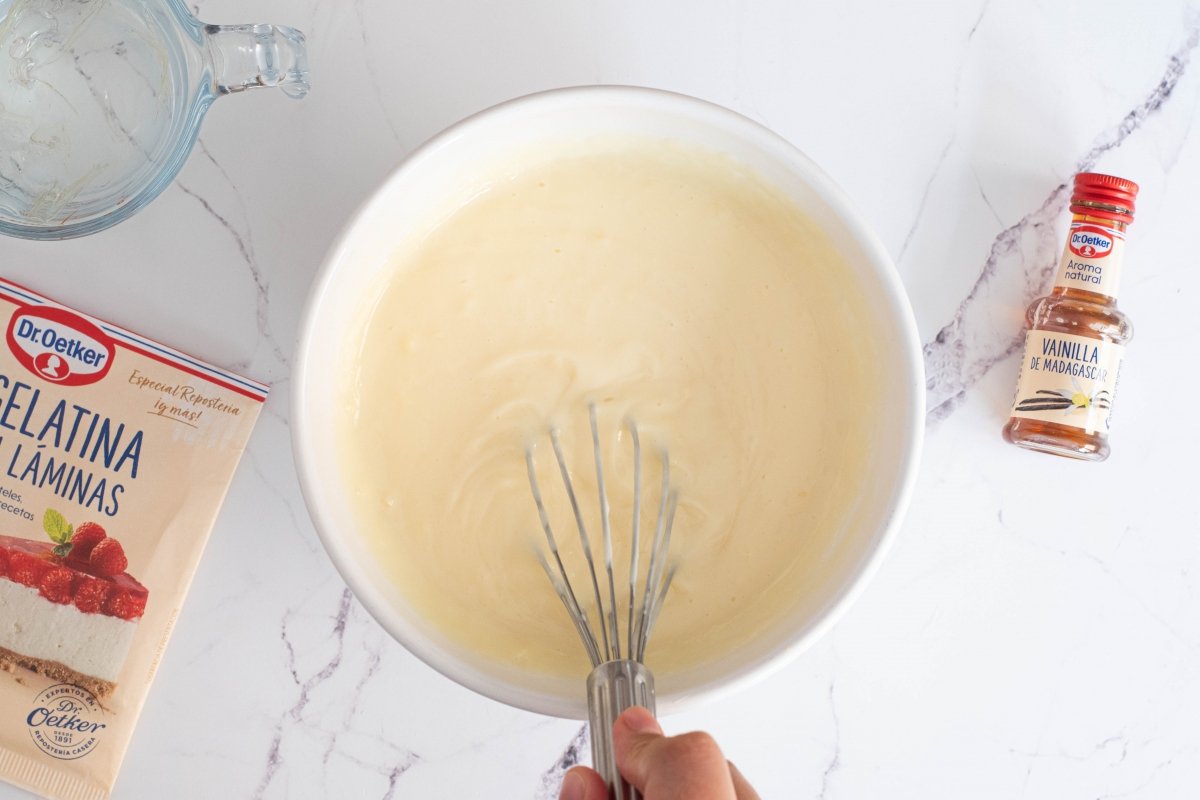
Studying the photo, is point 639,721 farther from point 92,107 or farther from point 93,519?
point 92,107

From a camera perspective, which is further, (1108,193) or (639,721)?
(1108,193)

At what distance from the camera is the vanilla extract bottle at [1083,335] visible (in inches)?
33.7

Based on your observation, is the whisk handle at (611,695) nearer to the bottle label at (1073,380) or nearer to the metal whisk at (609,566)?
the metal whisk at (609,566)

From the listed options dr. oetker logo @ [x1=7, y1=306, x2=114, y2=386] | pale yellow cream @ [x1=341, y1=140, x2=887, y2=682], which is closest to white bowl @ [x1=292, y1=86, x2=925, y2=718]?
pale yellow cream @ [x1=341, y1=140, x2=887, y2=682]

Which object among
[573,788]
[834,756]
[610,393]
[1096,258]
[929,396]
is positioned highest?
[1096,258]

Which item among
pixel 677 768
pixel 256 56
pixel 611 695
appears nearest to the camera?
pixel 677 768

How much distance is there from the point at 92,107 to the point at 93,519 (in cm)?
37

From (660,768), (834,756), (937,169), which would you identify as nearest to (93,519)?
(660,768)

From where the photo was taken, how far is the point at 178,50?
2.78 ft

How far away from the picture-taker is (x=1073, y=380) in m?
0.86

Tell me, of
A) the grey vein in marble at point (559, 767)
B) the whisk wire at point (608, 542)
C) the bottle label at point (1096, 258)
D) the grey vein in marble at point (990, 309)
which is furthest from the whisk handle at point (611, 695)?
the bottle label at point (1096, 258)

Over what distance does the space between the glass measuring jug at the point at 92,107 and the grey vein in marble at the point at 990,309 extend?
2.29 ft

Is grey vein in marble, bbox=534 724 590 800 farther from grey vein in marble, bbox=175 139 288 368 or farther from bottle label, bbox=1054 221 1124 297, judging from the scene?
bottle label, bbox=1054 221 1124 297

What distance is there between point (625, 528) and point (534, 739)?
0.77 feet
